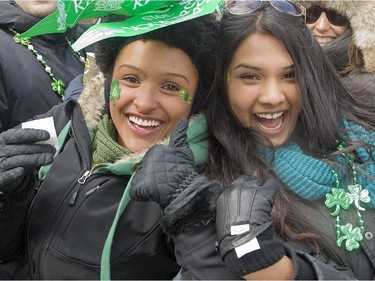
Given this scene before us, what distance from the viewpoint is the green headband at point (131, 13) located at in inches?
77.2

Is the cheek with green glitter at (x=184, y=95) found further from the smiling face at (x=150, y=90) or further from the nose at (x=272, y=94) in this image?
the nose at (x=272, y=94)

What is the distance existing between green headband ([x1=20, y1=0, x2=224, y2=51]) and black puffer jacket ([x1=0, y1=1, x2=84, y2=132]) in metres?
A: 0.93

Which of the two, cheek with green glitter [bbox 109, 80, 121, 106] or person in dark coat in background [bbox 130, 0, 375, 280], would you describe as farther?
cheek with green glitter [bbox 109, 80, 121, 106]

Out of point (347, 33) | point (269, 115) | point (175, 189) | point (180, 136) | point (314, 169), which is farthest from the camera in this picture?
point (347, 33)

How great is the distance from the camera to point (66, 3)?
A: 2.05 metres

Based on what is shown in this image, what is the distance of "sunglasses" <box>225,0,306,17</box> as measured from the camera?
2.17 m

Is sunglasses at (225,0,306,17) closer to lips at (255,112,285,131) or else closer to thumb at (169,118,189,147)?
lips at (255,112,285,131)

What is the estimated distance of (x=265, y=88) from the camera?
2.08 meters

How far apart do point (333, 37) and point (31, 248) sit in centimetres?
207

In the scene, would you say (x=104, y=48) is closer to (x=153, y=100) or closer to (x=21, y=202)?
(x=153, y=100)

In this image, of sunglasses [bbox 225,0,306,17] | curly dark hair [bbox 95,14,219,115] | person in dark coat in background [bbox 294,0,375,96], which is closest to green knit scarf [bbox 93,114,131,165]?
curly dark hair [bbox 95,14,219,115]

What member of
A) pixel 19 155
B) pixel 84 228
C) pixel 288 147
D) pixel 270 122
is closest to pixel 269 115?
pixel 270 122

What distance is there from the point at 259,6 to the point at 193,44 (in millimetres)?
307

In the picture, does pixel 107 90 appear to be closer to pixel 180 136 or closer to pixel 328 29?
pixel 180 136
